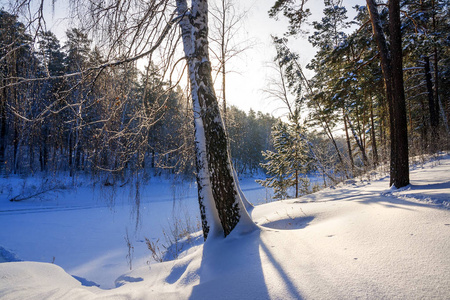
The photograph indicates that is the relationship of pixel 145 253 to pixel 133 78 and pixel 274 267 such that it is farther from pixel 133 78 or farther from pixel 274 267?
pixel 274 267

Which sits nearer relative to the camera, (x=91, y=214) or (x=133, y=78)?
(x=133, y=78)

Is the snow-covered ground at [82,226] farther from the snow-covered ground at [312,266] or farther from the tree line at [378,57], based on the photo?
the tree line at [378,57]

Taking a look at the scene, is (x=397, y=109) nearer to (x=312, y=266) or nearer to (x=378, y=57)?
(x=378, y=57)

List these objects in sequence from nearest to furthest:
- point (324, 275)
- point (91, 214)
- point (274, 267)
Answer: point (324, 275), point (274, 267), point (91, 214)

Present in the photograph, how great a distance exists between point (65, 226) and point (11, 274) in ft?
28.6

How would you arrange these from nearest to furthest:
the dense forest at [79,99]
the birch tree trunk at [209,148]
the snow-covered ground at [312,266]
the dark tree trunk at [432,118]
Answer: the snow-covered ground at [312,266], the dense forest at [79,99], the birch tree trunk at [209,148], the dark tree trunk at [432,118]

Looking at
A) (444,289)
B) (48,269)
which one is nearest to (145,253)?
(48,269)

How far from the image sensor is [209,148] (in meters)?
3.12

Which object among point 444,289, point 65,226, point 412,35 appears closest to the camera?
point 444,289

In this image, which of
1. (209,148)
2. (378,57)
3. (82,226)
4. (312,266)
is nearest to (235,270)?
(312,266)

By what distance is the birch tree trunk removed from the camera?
3057 mm

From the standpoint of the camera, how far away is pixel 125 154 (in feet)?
11.3

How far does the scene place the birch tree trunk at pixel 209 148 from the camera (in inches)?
120

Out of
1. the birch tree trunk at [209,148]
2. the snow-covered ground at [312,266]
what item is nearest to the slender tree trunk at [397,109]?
the snow-covered ground at [312,266]
